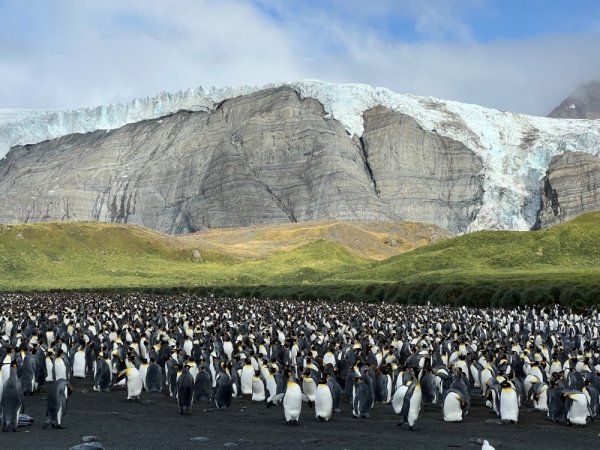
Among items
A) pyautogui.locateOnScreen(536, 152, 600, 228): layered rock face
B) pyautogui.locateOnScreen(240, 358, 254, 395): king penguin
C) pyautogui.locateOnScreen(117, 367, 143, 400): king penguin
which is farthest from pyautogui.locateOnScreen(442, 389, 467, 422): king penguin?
pyautogui.locateOnScreen(536, 152, 600, 228): layered rock face

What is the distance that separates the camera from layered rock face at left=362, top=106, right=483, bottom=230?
15300cm

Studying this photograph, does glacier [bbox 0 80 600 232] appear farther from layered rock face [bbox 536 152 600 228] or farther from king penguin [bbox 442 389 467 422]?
king penguin [bbox 442 389 467 422]

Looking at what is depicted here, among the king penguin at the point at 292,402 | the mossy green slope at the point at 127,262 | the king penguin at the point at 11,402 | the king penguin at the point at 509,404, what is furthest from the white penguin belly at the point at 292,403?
the mossy green slope at the point at 127,262

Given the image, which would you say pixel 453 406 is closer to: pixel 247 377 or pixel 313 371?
pixel 313 371

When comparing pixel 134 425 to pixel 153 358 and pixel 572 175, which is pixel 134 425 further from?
pixel 572 175

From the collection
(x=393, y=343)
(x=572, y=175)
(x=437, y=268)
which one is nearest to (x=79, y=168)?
(x=572, y=175)

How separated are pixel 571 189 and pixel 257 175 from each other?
57.6 m

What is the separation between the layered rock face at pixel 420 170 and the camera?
153000mm

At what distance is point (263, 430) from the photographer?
15.4 metres

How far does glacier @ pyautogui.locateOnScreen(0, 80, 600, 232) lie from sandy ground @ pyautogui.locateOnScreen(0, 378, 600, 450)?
5213 inches

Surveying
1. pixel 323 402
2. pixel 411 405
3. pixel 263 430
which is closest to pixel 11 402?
pixel 263 430

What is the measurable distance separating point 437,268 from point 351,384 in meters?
56.8

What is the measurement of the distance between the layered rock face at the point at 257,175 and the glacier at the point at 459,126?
2893 mm

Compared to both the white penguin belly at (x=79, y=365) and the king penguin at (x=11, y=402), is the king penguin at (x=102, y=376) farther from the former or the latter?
the king penguin at (x=11, y=402)
